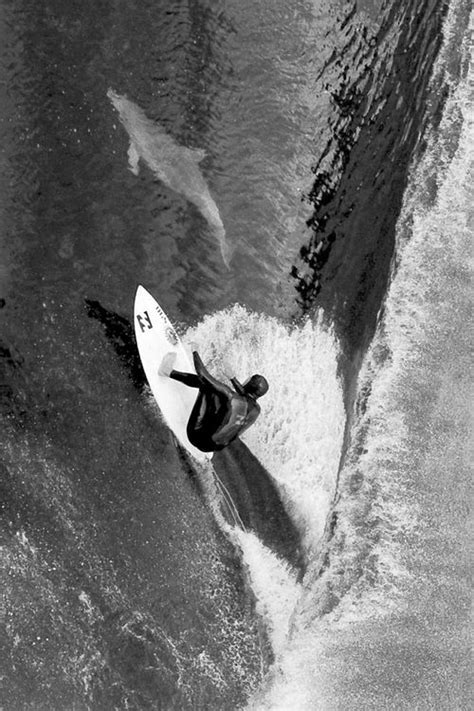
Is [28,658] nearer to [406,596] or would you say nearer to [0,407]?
[0,407]

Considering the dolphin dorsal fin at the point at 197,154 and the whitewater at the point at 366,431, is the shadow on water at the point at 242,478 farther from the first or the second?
the dolphin dorsal fin at the point at 197,154

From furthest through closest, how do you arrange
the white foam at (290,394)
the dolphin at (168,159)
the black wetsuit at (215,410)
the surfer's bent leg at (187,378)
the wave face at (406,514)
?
the wave face at (406,514), the white foam at (290,394), the dolphin at (168,159), the surfer's bent leg at (187,378), the black wetsuit at (215,410)

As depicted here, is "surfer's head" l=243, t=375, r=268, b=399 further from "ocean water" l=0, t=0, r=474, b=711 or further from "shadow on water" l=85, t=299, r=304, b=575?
"shadow on water" l=85, t=299, r=304, b=575

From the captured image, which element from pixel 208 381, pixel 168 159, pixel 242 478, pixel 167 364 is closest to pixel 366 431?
pixel 242 478

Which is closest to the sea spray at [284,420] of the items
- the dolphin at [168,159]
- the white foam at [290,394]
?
the white foam at [290,394]

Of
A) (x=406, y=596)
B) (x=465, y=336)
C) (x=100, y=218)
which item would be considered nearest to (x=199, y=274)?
(x=100, y=218)

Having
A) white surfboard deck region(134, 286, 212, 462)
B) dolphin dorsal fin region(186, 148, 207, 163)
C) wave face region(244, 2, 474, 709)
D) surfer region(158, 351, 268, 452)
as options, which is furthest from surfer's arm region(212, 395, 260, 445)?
dolphin dorsal fin region(186, 148, 207, 163)

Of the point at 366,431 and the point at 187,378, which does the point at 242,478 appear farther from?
the point at 366,431
